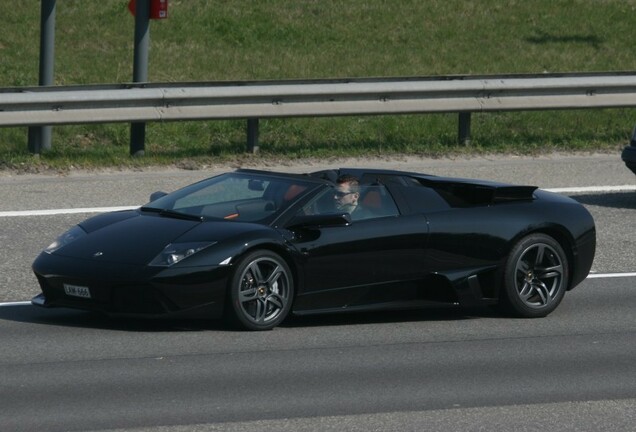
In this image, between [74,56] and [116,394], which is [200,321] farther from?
[74,56]

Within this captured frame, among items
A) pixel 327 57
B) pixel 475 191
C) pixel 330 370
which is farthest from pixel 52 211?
pixel 327 57

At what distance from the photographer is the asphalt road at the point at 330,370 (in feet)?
25.0

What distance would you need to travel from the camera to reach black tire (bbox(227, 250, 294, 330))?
31.2ft

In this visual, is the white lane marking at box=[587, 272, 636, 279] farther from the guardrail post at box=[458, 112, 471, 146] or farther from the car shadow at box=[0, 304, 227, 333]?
the guardrail post at box=[458, 112, 471, 146]

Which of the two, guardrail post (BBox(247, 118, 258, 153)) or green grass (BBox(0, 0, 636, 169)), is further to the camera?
green grass (BBox(0, 0, 636, 169))

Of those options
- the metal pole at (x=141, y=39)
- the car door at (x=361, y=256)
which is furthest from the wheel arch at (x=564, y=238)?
the metal pole at (x=141, y=39)

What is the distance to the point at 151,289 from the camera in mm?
9352

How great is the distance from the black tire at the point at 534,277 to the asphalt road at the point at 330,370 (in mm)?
133

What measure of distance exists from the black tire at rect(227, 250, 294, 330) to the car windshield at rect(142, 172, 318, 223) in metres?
0.42

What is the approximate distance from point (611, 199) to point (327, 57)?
8.26m

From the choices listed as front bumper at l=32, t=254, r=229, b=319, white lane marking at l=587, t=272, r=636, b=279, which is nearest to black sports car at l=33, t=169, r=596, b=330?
front bumper at l=32, t=254, r=229, b=319

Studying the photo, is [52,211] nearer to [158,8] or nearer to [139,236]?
[158,8]

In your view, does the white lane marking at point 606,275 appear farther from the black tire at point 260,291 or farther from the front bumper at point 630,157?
the black tire at point 260,291

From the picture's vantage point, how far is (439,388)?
8391 mm
